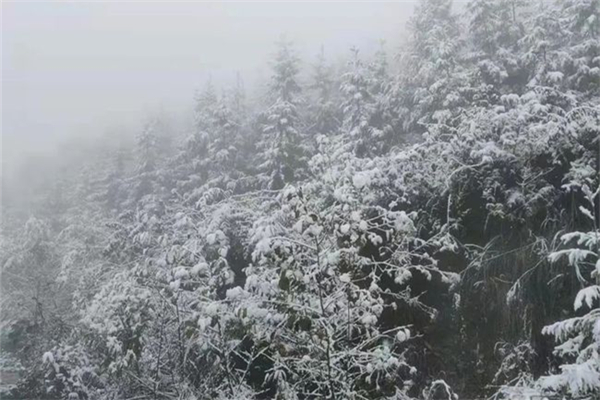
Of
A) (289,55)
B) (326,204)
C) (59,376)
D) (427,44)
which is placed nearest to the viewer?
(326,204)

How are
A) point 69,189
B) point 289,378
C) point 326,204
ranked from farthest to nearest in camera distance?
1. point 69,189
2. point 326,204
3. point 289,378

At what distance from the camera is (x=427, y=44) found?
21.1m

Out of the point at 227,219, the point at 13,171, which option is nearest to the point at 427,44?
the point at 227,219

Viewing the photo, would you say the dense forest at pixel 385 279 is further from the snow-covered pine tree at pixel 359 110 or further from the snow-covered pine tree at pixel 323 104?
the snow-covered pine tree at pixel 323 104

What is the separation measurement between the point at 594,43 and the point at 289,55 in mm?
13511

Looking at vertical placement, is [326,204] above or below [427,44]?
below

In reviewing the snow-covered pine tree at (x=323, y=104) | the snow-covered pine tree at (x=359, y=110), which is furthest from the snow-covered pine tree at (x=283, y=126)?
the snow-covered pine tree at (x=359, y=110)

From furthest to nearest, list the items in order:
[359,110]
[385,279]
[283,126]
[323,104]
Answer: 1. [323,104]
2. [283,126]
3. [359,110]
4. [385,279]

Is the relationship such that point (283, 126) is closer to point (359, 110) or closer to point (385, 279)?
point (359, 110)

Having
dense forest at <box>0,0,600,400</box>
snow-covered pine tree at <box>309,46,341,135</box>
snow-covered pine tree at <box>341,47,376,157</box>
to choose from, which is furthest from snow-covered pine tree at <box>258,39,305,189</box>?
dense forest at <box>0,0,600,400</box>

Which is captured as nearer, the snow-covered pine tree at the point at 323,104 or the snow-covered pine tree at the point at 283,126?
the snow-covered pine tree at the point at 283,126

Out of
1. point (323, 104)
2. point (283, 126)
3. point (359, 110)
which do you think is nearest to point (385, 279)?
point (359, 110)

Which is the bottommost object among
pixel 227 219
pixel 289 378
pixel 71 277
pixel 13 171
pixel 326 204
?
pixel 13 171

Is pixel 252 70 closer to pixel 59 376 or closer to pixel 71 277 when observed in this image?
pixel 71 277
